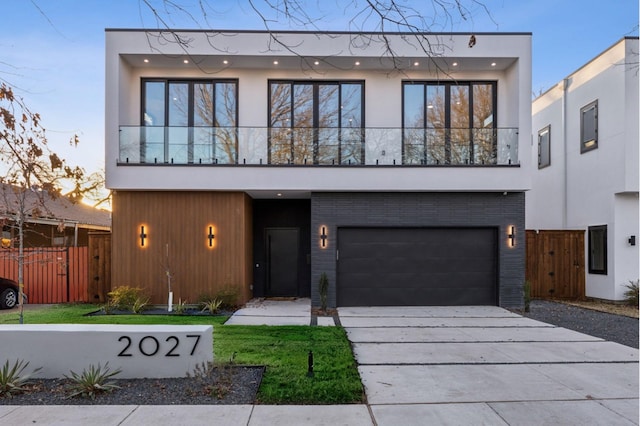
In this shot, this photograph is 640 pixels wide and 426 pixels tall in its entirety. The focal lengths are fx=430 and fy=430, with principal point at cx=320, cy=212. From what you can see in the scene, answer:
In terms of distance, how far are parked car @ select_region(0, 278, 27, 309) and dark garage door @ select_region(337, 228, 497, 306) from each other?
8.93 metres

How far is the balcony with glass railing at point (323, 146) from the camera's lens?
11391 millimetres

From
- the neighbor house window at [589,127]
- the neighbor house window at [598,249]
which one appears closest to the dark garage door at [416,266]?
the neighbor house window at [598,249]

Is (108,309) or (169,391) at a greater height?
(169,391)

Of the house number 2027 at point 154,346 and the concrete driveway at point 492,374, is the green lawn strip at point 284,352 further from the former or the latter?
the house number 2027 at point 154,346

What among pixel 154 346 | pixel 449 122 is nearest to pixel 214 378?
pixel 154 346

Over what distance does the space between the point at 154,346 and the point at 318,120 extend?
27.0 feet

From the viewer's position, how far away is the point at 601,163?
41.7ft

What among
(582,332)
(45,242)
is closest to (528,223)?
(582,332)

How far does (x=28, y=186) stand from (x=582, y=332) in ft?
35.0

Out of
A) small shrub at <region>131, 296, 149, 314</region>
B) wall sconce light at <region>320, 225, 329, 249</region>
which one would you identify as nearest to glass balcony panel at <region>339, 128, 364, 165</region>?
wall sconce light at <region>320, 225, 329, 249</region>

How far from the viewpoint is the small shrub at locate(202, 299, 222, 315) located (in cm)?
1041

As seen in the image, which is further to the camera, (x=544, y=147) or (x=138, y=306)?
(x=544, y=147)

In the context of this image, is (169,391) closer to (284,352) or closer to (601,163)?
(284,352)

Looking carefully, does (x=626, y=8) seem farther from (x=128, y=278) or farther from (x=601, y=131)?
(x=128, y=278)
